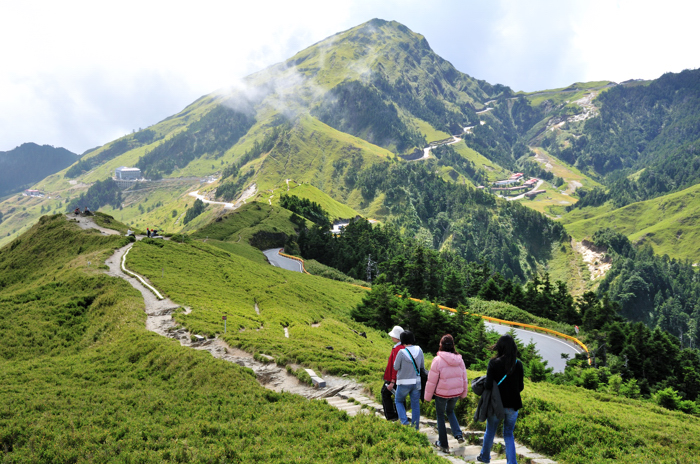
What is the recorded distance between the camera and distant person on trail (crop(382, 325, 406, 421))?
37.3 feet

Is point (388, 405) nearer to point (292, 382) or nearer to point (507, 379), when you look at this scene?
point (507, 379)

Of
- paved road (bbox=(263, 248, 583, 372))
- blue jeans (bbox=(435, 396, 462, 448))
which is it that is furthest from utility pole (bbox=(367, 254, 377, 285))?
blue jeans (bbox=(435, 396, 462, 448))

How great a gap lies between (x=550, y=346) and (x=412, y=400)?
4392 cm

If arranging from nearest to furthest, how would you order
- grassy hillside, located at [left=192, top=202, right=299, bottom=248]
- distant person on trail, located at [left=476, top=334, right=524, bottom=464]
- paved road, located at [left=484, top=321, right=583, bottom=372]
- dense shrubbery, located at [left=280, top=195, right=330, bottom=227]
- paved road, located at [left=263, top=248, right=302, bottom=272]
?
distant person on trail, located at [left=476, top=334, right=524, bottom=464] → paved road, located at [left=484, top=321, right=583, bottom=372] → paved road, located at [left=263, top=248, right=302, bottom=272] → grassy hillside, located at [left=192, top=202, right=299, bottom=248] → dense shrubbery, located at [left=280, top=195, right=330, bottom=227]

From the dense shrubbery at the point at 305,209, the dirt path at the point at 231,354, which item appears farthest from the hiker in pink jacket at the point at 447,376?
the dense shrubbery at the point at 305,209

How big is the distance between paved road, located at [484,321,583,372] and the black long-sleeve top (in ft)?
119

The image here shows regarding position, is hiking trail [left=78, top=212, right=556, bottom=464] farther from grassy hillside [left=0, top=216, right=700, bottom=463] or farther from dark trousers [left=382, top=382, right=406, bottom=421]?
dark trousers [left=382, top=382, right=406, bottom=421]

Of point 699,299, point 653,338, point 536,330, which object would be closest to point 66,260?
point 536,330

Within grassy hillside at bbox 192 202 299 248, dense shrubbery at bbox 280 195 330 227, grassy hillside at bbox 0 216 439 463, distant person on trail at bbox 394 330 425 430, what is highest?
dense shrubbery at bbox 280 195 330 227

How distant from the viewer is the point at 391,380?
1155cm

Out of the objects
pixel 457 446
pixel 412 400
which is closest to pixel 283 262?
pixel 412 400

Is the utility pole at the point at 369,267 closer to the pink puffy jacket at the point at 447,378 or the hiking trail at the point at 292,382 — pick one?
the hiking trail at the point at 292,382

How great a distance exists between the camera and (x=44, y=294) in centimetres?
3206

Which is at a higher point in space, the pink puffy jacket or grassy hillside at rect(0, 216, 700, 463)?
the pink puffy jacket
